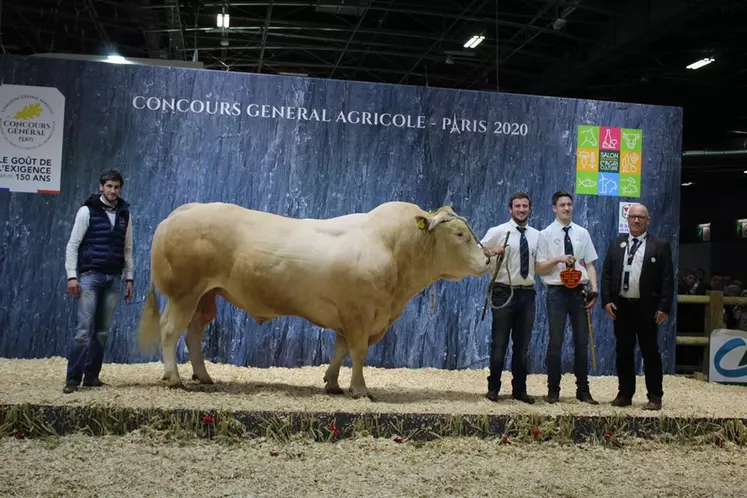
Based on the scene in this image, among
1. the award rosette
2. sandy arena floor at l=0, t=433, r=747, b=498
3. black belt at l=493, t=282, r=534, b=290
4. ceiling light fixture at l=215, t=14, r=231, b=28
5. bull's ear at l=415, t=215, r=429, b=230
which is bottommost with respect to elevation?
sandy arena floor at l=0, t=433, r=747, b=498

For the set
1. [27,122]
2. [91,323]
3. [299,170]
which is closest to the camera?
[91,323]

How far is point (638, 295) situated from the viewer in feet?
18.7

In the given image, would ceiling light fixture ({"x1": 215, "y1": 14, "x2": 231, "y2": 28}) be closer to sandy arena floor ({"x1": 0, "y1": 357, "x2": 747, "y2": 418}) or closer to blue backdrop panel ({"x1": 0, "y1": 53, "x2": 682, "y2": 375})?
blue backdrop panel ({"x1": 0, "y1": 53, "x2": 682, "y2": 375})

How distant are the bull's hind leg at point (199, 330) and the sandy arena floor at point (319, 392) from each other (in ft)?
0.43

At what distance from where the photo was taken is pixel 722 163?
44.5 feet

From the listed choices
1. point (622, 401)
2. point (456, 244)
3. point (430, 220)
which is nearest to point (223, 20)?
point (430, 220)

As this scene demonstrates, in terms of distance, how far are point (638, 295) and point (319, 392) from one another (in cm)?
244

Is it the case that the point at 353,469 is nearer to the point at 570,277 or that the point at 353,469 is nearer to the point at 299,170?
the point at 570,277

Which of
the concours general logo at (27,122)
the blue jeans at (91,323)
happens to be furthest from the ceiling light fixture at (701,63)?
the blue jeans at (91,323)

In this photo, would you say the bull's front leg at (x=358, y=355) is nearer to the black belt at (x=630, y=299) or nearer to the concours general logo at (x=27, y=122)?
the black belt at (x=630, y=299)

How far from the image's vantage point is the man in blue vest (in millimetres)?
5453

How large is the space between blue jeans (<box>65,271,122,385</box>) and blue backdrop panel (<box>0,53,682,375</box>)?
1.60 meters

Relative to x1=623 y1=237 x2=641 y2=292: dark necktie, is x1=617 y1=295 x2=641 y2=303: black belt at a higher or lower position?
lower

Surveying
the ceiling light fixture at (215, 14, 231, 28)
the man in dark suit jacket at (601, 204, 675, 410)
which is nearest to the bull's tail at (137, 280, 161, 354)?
the man in dark suit jacket at (601, 204, 675, 410)
